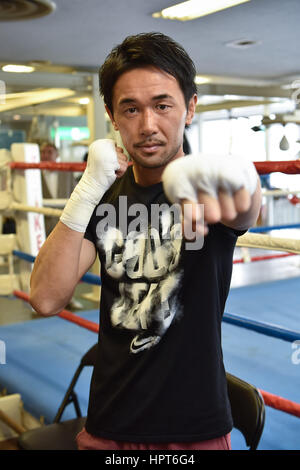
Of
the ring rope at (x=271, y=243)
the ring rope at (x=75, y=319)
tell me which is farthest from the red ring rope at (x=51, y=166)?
the ring rope at (x=271, y=243)

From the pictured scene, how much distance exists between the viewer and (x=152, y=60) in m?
0.81

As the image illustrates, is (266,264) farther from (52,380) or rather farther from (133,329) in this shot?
(133,329)

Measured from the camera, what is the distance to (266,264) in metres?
5.62

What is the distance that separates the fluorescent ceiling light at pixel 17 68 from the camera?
498 cm

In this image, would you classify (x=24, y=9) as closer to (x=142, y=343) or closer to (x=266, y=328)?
(x=266, y=328)

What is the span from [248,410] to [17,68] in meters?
4.57

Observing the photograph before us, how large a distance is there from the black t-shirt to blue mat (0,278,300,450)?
3.26 feet

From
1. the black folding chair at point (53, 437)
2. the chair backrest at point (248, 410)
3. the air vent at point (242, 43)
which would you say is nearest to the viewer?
the chair backrest at point (248, 410)

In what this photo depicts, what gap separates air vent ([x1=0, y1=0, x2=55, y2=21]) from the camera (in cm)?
290

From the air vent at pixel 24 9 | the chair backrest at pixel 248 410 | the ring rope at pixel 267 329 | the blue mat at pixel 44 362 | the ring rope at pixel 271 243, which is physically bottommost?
the blue mat at pixel 44 362

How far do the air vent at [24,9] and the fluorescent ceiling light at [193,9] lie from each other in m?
0.71

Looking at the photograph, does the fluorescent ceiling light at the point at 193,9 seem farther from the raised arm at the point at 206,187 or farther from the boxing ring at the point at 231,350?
the raised arm at the point at 206,187

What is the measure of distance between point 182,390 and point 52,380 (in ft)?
5.40

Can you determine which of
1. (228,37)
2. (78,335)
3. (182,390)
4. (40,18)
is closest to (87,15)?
(40,18)
